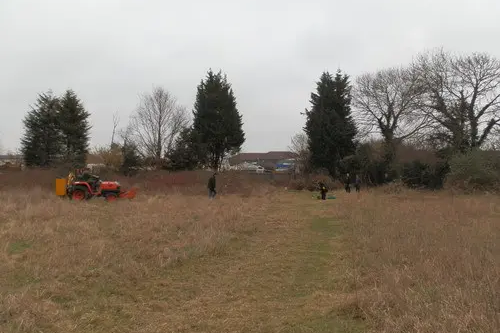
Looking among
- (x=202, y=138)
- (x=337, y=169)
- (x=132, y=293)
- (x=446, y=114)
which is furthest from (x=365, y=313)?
(x=202, y=138)

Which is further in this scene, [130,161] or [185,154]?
[185,154]

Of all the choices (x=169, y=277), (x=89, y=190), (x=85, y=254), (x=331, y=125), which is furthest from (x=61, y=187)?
(x=331, y=125)

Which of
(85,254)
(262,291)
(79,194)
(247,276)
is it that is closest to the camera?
(262,291)

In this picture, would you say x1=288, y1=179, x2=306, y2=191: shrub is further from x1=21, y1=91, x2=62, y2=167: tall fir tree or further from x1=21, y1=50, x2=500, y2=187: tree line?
x1=21, y1=91, x2=62, y2=167: tall fir tree

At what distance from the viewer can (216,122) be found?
41312mm

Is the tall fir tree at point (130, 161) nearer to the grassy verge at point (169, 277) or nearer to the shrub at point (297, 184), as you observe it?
the shrub at point (297, 184)

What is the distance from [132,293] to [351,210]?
11559mm

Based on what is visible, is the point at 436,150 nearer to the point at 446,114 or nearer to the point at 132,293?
the point at 446,114

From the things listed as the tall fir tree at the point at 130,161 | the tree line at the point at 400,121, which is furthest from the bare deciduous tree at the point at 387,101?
the tall fir tree at the point at 130,161

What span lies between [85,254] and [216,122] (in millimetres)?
33803

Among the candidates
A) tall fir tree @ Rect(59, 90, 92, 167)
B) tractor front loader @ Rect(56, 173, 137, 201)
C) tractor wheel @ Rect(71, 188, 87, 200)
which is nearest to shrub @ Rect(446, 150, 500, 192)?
tractor front loader @ Rect(56, 173, 137, 201)

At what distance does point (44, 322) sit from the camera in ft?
16.1

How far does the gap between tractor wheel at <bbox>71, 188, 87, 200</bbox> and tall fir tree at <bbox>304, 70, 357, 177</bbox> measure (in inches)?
918

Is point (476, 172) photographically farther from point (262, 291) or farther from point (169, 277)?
point (169, 277)
